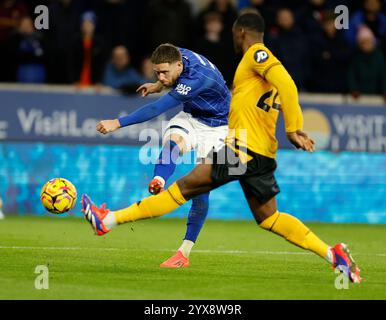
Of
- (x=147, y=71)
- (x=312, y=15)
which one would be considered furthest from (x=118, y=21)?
(x=312, y=15)

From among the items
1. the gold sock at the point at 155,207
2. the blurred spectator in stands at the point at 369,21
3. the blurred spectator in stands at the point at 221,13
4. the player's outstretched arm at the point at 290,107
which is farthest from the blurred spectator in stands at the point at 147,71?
the player's outstretched arm at the point at 290,107

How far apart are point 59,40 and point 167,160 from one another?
7.05 meters

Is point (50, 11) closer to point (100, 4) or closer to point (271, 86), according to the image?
point (100, 4)

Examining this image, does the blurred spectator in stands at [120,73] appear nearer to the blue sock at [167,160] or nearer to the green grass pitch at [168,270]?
the green grass pitch at [168,270]

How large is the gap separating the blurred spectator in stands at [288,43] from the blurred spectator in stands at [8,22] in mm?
4045

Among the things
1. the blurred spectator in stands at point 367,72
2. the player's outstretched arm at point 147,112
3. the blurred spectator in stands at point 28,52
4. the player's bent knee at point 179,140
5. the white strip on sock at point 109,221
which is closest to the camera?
the white strip on sock at point 109,221

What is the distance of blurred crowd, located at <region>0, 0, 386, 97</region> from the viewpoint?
53.1ft

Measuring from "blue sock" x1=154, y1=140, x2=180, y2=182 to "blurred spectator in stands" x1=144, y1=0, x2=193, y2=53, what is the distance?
22.7 ft

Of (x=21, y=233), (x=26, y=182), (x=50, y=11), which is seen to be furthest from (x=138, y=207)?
(x=50, y=11)

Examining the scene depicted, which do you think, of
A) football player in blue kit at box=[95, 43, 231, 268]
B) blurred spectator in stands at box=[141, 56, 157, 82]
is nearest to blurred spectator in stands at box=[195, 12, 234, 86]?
blurred spectator in stands at box=[141, 56, 157, 82]

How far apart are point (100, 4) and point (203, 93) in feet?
25.3

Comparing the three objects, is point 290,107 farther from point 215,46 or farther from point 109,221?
point 215,46

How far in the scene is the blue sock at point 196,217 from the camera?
9.69m

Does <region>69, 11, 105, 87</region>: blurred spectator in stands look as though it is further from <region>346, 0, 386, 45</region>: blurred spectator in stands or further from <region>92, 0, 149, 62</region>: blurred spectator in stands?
<region>346, 0, 386, 45</region>: blurred spectator in stands
